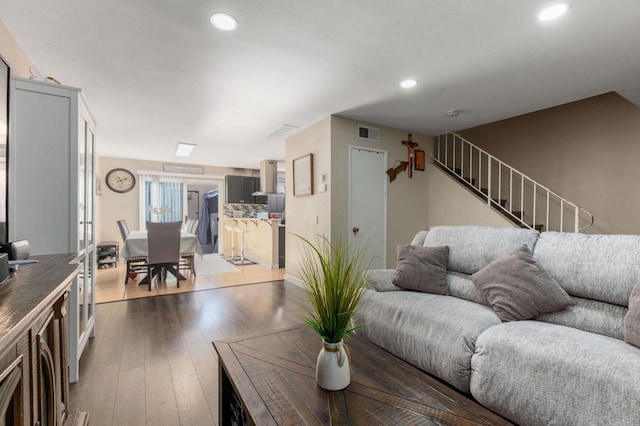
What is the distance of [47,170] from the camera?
1845mm

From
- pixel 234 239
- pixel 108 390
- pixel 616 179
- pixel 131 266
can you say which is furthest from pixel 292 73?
pixel 234 239

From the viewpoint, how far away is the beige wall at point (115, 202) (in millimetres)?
6445

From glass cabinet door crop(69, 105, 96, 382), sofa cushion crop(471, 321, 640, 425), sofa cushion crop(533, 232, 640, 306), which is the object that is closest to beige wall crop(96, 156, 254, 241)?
glass cabinet door crop(69, 105, 96, 382)

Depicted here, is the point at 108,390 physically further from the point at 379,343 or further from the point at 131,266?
the point at 131,266

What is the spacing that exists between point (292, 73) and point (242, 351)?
2.27m

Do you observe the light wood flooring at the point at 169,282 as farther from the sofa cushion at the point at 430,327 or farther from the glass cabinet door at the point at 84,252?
the sofa cushion at the point at 430,327

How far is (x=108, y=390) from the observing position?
184cm

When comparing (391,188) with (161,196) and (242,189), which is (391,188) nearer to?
(242,189)

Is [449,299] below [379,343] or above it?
above

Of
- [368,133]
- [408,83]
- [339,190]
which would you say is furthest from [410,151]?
[408,83]

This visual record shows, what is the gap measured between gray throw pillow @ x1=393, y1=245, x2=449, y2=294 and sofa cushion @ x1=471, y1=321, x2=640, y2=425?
71cm

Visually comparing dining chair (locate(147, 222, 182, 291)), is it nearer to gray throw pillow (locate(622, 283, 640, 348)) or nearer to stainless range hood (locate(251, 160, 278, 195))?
stainless range hood (locate(251, 160, 278, 195))

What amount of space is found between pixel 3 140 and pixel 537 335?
8.92ft

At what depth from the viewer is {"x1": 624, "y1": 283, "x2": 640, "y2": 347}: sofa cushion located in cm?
135
